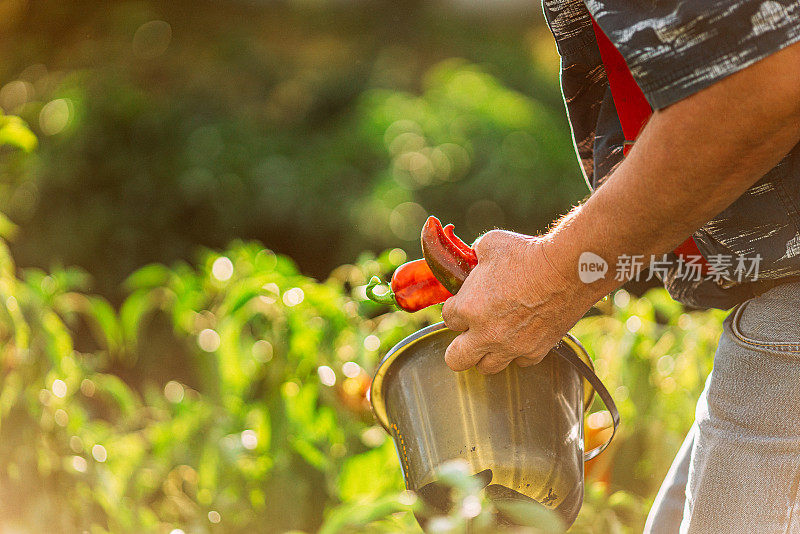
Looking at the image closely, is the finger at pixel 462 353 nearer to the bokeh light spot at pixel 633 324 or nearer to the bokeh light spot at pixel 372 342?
the bokeh light spot at pixel 372 342

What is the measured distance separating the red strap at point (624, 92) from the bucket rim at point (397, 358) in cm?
26

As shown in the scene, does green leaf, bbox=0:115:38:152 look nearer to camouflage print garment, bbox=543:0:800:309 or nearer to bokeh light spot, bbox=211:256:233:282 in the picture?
bokeh light spot, bbox=211:256:233:282

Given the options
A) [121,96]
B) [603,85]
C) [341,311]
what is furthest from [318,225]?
[603,85]

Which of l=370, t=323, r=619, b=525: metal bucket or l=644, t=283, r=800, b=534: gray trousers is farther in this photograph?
l=370, t=323, r=619, b=525: metal bucket

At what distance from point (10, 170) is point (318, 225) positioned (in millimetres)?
1472

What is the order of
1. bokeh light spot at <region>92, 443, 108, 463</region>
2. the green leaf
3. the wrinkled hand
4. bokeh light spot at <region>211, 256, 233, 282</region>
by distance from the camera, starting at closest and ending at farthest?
the wrinkled hand < the green leaf < bokeh light spot at <region>92, 443, 108, 463</region> < bokeh light spot at <region>211, 256, 233, 282</region>

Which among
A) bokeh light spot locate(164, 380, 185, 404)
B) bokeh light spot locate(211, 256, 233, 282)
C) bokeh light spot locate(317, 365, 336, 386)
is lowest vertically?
bokeh light spot locate(164, 380, 185, 404)

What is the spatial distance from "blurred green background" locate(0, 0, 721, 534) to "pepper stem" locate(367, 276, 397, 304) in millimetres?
190

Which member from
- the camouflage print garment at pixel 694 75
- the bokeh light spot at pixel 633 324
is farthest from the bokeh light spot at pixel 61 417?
the bokeh light spot at pixel 633 324

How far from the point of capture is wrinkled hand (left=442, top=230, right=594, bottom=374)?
85cm

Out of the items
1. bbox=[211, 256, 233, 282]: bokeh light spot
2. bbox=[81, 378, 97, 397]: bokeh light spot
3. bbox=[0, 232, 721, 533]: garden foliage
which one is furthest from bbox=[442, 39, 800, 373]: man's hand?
bbox=[81, 378, 97, 397]: bokeh light spot

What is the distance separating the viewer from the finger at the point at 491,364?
92 centimetres

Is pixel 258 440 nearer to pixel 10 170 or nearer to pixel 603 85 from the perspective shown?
pixel 603 85

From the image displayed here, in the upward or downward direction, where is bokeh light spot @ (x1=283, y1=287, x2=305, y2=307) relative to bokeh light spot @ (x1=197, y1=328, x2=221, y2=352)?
upward
